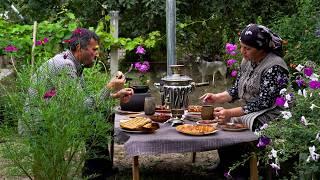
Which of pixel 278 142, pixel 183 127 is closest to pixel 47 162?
pixel 183 127

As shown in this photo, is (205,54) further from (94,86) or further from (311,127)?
(311,127)

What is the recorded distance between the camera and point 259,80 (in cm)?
380

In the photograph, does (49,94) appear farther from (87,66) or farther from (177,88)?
(87,66)

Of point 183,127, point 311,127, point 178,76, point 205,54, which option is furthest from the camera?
point 205,54

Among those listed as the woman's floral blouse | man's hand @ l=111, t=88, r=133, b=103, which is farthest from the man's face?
the woman's floral blouse

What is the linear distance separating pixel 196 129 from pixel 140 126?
369 mm

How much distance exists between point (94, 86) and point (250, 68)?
4.21 ft

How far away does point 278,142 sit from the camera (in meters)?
2.92

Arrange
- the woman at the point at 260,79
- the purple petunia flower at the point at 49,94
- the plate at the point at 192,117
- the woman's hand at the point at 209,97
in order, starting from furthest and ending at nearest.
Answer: the woman's hand at the point at 209,97
the plate at the point at 192,117
the woman at the point at 260,79
the purple petunia flower at the point at 49,94

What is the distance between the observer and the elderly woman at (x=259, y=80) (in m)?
3.65

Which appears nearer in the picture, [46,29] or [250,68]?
[250,68]

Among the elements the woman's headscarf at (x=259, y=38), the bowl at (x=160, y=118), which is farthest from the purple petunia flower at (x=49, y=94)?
the woman's headscarf at (x=259, y=38)

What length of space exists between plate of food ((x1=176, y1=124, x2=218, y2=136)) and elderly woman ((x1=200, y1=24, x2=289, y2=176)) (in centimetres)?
21

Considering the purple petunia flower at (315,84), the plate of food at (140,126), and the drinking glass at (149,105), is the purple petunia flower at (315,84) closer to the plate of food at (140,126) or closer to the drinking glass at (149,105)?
the plate of food at (140,126)
